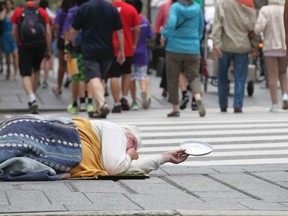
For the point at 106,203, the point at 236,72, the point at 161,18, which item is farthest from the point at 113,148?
the point at 161,18

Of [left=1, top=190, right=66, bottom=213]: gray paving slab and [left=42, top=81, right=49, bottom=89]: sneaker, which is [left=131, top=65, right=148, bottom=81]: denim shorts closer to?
[left=42, top=81, right=49, bottom=89]: sneaker

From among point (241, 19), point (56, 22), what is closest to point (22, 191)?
point (241, 19)

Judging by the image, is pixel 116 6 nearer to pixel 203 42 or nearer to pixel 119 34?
pixel 119 34

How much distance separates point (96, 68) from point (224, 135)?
311 cm

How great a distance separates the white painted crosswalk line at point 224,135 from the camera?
1018 cm

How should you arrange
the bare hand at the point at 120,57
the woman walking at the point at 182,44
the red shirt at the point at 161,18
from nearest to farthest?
the woman walking at the point at 182,44 < the bare hand at the point at 120,57 < the red shirt at the point at 161,18

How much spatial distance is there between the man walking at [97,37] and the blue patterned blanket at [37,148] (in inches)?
259

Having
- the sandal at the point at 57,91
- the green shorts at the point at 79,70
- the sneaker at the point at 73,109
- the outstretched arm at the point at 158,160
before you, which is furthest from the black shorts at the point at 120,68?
the outstretched arm at the point at 158,160

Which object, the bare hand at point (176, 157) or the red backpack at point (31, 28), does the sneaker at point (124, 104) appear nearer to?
the red backpack at point (31, 28)

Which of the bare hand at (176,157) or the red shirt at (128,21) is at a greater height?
the red shirt at (128,21)

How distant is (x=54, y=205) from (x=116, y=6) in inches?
396

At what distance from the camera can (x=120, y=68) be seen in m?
16.8

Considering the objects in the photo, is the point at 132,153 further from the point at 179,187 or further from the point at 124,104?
the point at 124,104

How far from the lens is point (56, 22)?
60.6 ft
